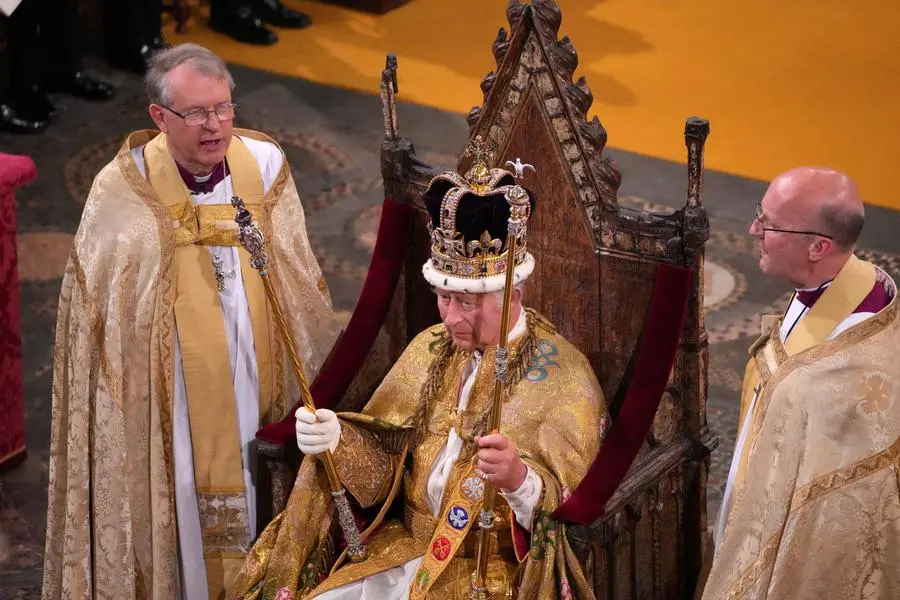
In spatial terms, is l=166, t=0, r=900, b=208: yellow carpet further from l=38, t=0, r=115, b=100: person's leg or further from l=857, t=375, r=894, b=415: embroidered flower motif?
l=857, t=375, r=894, b=415: embroidered flower motif

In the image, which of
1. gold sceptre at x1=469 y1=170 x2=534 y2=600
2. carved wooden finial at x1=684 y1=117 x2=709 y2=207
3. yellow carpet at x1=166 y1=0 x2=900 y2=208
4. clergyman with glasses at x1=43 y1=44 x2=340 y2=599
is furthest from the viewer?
yellow carpet at x1=166 y1=0 x2=900 y2=208

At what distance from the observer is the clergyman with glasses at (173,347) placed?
4.80m

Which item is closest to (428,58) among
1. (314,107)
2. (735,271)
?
(314,107)

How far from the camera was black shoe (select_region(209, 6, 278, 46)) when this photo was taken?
34.1ft

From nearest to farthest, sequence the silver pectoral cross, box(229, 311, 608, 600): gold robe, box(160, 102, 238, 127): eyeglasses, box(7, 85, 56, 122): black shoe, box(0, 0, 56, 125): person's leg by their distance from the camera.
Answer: box(229, 311, 608, 600): gold robe
box(160, 102, 238, 127): eyeglasses
the silver pectoral cross
box(0, 0, 56, 125): person's leg
box(7, 85, 56, 122): black shoe

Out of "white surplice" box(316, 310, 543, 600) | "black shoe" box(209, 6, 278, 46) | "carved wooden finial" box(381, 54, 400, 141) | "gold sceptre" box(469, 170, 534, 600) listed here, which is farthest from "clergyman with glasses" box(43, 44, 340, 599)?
"black shoe" box(209, 6, 278, 46)

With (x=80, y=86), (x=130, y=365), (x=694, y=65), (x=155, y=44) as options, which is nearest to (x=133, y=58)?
(x=155, y=44)

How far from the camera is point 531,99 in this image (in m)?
4.68

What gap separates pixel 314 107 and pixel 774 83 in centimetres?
270

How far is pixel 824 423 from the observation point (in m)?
3.91

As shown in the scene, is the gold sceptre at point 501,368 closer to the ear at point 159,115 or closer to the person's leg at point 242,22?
the ear at point 159,115

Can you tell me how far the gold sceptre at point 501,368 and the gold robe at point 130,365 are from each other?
0.98m

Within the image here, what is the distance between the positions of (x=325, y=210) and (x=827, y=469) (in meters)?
4.78

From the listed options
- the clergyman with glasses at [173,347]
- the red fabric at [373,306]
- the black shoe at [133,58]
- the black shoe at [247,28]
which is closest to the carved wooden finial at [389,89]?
the red fabric at [373,306]
